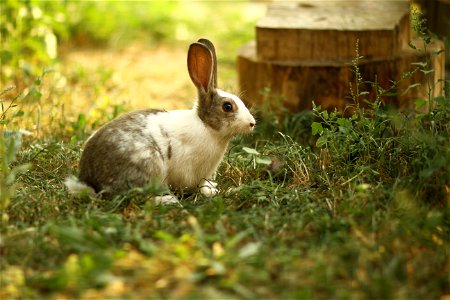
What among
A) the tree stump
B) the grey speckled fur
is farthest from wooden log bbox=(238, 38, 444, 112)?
the grey speckled fur

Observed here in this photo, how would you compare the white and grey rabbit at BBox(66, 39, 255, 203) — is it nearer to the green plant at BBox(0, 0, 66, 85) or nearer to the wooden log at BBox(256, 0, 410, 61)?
the wooden log at BBox(256, 0, 410, 61)

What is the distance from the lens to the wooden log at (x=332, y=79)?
5.64 meters

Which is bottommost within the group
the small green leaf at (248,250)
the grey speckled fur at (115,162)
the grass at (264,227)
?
the grass at (264,227)

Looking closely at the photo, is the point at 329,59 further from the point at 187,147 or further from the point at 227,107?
the point at 187,147

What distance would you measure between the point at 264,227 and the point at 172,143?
106 cm

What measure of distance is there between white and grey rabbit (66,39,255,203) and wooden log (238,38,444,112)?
3.96 ft

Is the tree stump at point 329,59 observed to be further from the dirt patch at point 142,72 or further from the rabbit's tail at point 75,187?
the rabbit's tail at point 75,187

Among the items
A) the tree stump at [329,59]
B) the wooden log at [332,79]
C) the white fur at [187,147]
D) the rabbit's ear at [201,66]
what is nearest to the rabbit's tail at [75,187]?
the white fur at [187,147]

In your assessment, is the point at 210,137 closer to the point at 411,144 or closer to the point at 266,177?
the point at 266,177

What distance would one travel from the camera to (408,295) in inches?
115

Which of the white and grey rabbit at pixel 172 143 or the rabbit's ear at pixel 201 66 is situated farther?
the rabbit's ear at pixel 201 66

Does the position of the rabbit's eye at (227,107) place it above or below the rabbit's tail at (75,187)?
above

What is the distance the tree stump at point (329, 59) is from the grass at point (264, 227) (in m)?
0.99

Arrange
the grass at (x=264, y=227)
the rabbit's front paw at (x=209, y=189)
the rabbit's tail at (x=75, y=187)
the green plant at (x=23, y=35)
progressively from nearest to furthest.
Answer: the grass at (x=264, y=227) → the rabbit's tail at (x=75, y=187) → the rabbit's front paw at (x=209, y=189) → the green plant at (x=23, y=35)
